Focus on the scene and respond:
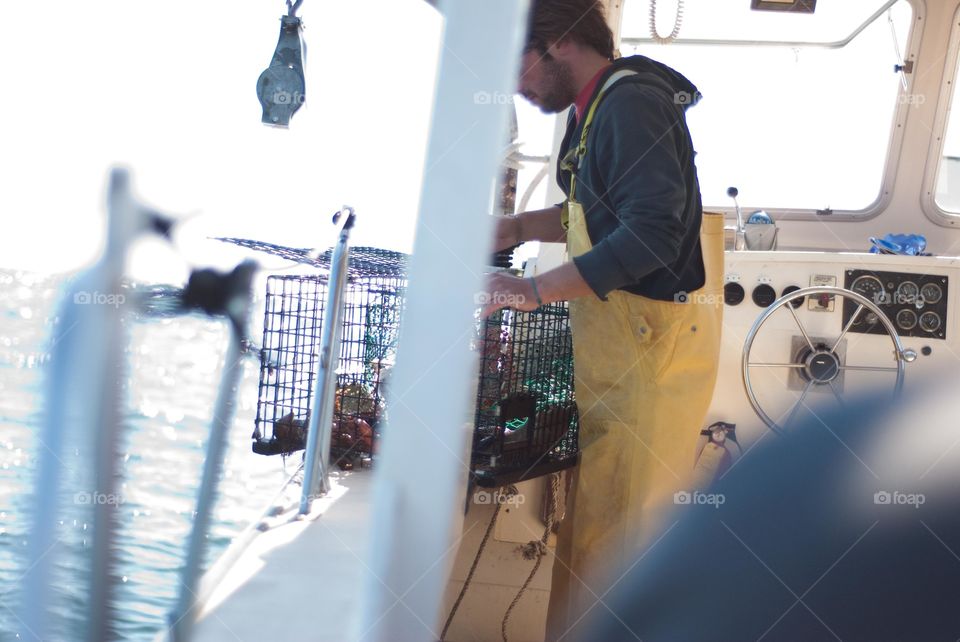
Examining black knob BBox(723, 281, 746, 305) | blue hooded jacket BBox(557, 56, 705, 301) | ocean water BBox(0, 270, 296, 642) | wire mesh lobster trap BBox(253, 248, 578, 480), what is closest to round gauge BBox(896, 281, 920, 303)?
black knob BBox(723, 281, 746, 305)

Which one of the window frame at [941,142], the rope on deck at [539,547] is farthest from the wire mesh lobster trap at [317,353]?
the window frame at [941,142]

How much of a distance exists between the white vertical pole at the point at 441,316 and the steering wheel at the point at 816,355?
2.59 metres

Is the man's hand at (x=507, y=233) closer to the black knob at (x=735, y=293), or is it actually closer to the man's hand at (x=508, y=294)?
the man's hand at (x=508, y=294)

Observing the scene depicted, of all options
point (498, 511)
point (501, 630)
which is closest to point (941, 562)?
point (498, 511)

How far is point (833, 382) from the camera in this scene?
351 centimetres

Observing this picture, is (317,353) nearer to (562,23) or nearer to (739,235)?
(562,23)

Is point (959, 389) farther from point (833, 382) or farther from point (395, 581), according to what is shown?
point (833, 382)

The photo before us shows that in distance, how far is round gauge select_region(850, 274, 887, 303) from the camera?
3490 mm

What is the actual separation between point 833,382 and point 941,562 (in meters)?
2.56

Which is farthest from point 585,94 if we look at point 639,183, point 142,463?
point 142,463

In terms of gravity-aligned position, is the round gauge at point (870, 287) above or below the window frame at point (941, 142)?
below

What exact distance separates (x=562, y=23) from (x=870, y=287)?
2129 mm

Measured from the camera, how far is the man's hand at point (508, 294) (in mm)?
1735

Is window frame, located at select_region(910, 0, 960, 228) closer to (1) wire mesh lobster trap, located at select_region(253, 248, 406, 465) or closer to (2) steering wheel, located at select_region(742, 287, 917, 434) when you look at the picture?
(2) steering wheel, located at select_region(742, 287, 917, 434)
